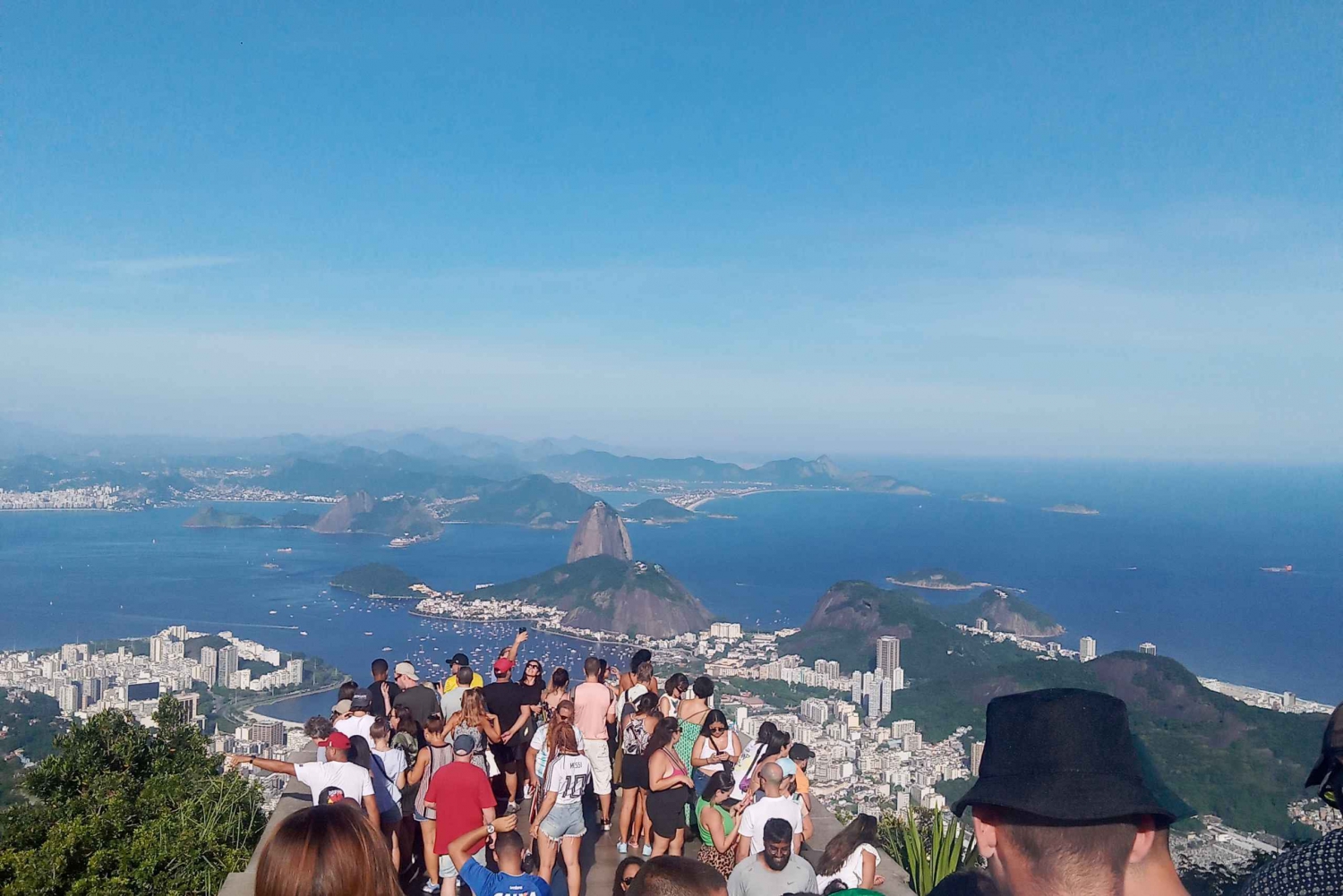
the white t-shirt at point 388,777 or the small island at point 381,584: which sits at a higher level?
the white t-shirt at point 388,777

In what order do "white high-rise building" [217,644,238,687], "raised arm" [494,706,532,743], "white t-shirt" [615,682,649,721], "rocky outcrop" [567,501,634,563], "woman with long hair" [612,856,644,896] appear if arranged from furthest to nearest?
"rocky outcrop" [567,501,634,563] < "white high-rise building" [217,644,238,687] < "white t-shirt" [615,682,649,721] < "raised arm" [494,706,532,743] < "woman with long hair" [612,856,644,896]

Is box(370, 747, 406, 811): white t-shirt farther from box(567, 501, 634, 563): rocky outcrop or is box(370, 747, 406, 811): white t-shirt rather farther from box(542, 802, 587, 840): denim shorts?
box(567, 501, 634, 563): rocky outcrop

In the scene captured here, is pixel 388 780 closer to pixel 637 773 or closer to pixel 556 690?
pixel 556 690

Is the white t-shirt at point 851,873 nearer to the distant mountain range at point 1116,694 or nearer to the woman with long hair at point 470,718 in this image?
the distant mountain range at point 1116,694

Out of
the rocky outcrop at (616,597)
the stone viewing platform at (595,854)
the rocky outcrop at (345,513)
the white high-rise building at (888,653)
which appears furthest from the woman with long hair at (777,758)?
the rocky outcrop at (345,513)

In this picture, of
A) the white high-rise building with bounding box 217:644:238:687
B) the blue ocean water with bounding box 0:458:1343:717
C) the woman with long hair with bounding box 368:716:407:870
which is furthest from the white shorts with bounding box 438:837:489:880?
the blue ocean water with bounding box 0:458:1343:717

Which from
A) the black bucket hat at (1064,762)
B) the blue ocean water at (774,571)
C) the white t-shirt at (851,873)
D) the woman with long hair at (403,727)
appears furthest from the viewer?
the blue ocean water at (774,571)
